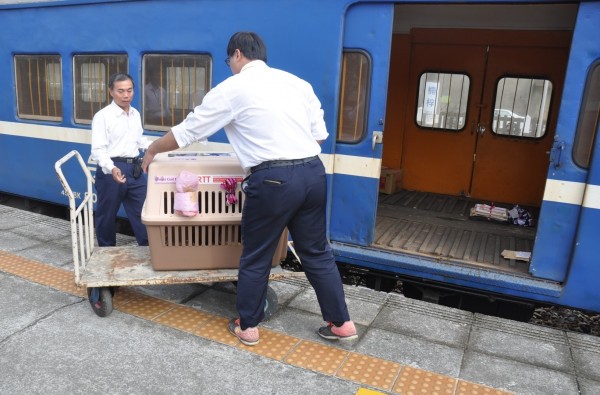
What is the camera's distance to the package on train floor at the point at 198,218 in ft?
11.1

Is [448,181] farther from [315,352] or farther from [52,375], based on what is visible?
[52,375]

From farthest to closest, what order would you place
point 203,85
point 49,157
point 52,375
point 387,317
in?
1. point 49,157
2. point 203,85
3. point 387,317
4. point 52,375

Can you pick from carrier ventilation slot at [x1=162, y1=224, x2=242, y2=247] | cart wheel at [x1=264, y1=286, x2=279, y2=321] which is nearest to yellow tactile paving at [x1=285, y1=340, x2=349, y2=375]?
cart wheel at [x1=264, y1=286, x2=279, y2=321]

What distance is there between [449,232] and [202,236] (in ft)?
9.83

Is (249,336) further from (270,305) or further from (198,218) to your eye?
(198,218)

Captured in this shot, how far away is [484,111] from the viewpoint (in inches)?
280

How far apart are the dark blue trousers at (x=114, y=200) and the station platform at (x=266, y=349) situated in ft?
1.63

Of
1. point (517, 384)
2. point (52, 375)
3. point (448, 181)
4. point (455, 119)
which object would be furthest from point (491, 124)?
point (52, 375)

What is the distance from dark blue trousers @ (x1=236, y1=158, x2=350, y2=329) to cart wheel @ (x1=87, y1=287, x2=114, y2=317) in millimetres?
1031

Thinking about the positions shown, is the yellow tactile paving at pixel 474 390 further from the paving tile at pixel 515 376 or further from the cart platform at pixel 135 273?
the cart platform at pixel 135 273

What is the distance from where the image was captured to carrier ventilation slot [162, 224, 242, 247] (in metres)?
3.45

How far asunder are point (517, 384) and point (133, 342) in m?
2.39

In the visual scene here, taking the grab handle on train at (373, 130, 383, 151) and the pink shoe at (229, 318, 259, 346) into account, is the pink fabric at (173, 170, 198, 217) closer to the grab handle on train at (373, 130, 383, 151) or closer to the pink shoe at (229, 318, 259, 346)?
the pink shoe at (229, 318, 259, 346)

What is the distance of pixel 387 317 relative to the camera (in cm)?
380
